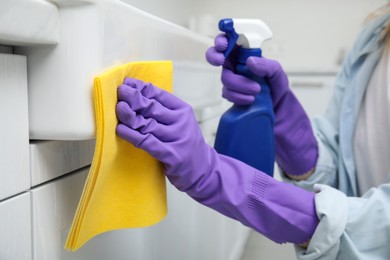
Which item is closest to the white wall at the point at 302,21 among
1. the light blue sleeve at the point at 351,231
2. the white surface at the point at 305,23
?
the white surface at the point at 305,23

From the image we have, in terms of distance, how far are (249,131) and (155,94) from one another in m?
0.24

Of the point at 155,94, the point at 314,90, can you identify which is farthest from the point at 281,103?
the point at 314,90

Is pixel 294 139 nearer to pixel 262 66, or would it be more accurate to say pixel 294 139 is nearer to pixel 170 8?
pixel 262 66

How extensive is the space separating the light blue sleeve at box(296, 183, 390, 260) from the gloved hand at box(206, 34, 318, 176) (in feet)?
0.69

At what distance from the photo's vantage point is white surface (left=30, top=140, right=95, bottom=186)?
36 cm

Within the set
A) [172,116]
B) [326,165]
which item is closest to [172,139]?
[172,116]

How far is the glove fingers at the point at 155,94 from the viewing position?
41 cm

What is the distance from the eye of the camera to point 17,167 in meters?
0.34

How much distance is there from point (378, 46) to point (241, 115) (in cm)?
A: 47

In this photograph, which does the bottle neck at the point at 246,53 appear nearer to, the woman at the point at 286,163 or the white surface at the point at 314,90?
the woman at the point at 286,163

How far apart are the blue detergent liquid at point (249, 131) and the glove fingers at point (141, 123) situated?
22cm

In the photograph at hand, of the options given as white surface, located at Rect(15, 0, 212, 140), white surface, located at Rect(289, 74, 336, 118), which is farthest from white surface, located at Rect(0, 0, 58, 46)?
white surface, located at Rect(289, 74, 336, 118)

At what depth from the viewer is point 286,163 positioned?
35.1 inches

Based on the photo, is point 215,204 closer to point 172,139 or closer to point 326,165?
point 172,139
